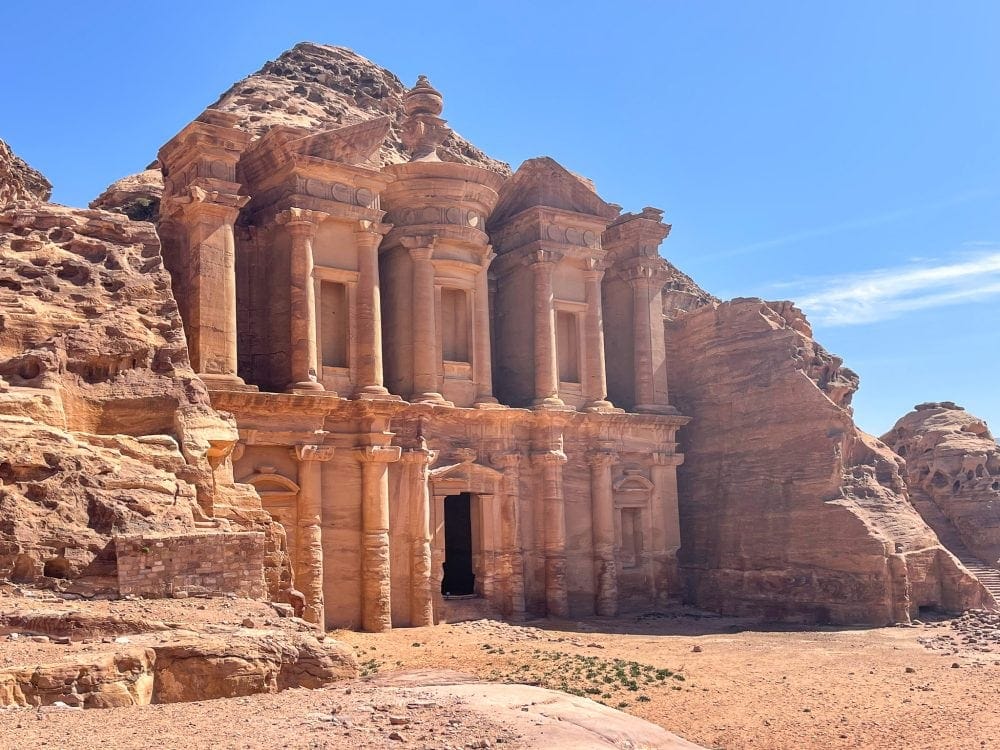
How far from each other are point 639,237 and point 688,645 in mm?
A: 12802

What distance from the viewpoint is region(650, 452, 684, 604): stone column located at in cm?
2773

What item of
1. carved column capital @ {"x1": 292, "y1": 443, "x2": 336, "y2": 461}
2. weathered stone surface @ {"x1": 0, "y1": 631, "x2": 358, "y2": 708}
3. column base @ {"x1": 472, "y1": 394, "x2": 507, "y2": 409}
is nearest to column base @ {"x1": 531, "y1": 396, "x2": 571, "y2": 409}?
column base @ {"x1": 472, "y1": 394, "x2": 507, "y2": 409}

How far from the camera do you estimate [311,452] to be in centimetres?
2177

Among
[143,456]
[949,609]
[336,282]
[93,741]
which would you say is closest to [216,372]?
[336,282]

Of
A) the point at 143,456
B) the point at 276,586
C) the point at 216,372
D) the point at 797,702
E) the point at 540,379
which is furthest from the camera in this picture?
the point at 540,379

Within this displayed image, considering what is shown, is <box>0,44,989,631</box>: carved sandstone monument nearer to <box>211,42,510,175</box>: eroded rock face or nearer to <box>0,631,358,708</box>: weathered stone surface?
<box>211,42,510,175</box>: eroded rock face

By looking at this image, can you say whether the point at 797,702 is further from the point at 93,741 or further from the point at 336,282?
the point at 336,282

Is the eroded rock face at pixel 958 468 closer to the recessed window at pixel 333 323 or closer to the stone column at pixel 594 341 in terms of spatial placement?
the stone column at pixel 594 341

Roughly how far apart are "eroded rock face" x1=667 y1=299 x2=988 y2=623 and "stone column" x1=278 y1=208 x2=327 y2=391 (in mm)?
12376

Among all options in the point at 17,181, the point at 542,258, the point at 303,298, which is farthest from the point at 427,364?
the point at 17,181

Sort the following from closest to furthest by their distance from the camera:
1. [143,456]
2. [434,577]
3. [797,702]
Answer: [143,456], [797,702], [434,577]

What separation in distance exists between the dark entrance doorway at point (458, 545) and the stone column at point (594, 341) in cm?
496

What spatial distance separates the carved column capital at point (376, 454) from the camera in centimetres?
2261

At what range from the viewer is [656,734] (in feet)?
30.0
